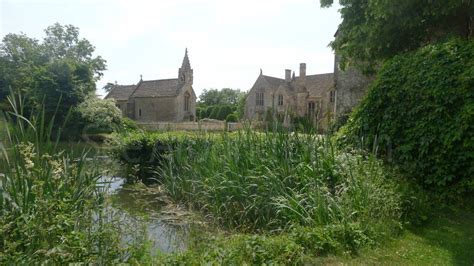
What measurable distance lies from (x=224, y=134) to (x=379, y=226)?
3.68 m

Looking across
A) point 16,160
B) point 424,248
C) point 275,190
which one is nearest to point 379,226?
point 424,248

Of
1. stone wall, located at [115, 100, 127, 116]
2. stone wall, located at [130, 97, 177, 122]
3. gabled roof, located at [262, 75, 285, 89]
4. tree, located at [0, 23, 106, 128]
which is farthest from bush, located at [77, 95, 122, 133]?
gabled roof, located at [262, 75, 285, 89]

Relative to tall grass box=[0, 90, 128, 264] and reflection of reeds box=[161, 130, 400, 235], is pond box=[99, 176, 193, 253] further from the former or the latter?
reflection of reeds box=[161, 130, 400, 235]

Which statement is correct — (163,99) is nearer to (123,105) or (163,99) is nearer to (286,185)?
(123,105)

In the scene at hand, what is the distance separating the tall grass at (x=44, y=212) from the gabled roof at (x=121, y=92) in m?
48.3

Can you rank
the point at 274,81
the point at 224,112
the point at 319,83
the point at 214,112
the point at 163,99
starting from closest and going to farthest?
the point at 319,83
the point at 274,81
the point at 163,99
the point at 224,112
the point at 214,112

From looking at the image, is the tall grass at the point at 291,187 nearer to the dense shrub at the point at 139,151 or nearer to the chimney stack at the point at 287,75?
the dense shrub at the point at 139,151

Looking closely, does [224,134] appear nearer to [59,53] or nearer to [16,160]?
[16,160]

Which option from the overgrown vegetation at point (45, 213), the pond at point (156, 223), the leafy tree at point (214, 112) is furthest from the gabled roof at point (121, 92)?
the overgrown vegetation at point (45, 213)

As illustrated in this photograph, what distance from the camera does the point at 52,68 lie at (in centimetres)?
2822

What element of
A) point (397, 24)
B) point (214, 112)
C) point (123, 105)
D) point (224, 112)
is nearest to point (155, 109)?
point (123, 105)

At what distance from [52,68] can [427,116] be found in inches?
1138

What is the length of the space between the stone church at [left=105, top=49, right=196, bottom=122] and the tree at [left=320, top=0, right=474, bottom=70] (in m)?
36.8

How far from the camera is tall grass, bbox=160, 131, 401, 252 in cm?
473
